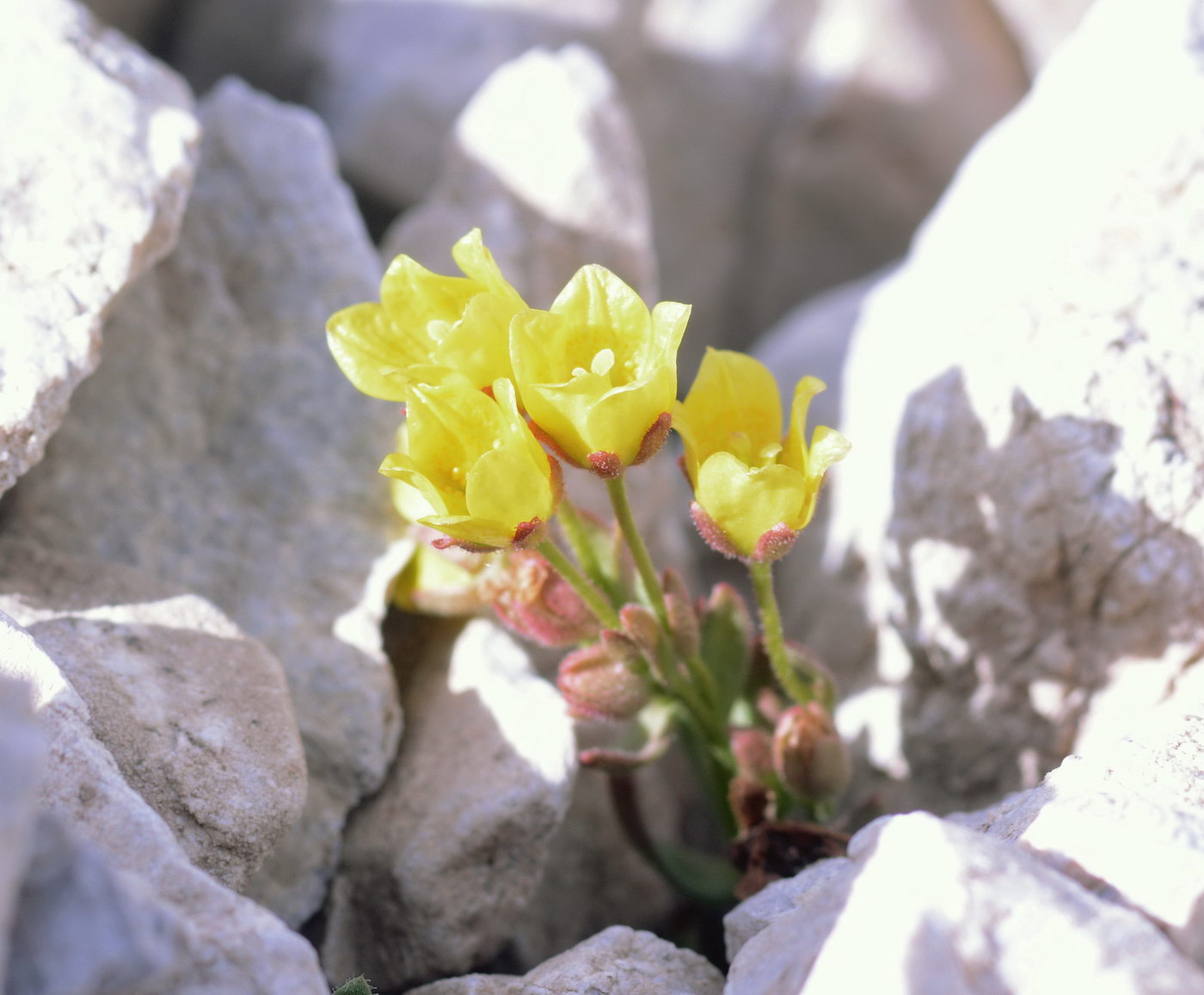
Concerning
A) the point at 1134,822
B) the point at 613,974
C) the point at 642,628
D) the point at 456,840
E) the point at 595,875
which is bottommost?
the point at 595,875

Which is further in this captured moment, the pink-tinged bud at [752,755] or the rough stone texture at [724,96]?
the rough stone texture at [724,96]

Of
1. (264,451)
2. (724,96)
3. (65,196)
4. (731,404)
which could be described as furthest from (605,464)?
(724,96)

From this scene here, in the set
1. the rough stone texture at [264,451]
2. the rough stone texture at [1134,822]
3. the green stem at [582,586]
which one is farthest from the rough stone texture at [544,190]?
the rough stone texture at [1134,822]

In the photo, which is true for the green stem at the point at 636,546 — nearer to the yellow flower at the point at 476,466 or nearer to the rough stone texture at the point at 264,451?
the yellow flower at the point at 476,466

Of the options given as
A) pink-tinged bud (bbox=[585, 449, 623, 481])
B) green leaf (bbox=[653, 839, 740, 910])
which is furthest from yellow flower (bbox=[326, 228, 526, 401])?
green leaf (bbox=[653, 839, 740, 910])

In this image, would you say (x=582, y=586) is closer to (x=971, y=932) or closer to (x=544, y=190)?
(x=971, y=932)

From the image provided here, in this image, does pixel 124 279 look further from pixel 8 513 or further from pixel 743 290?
pixel 743 290
